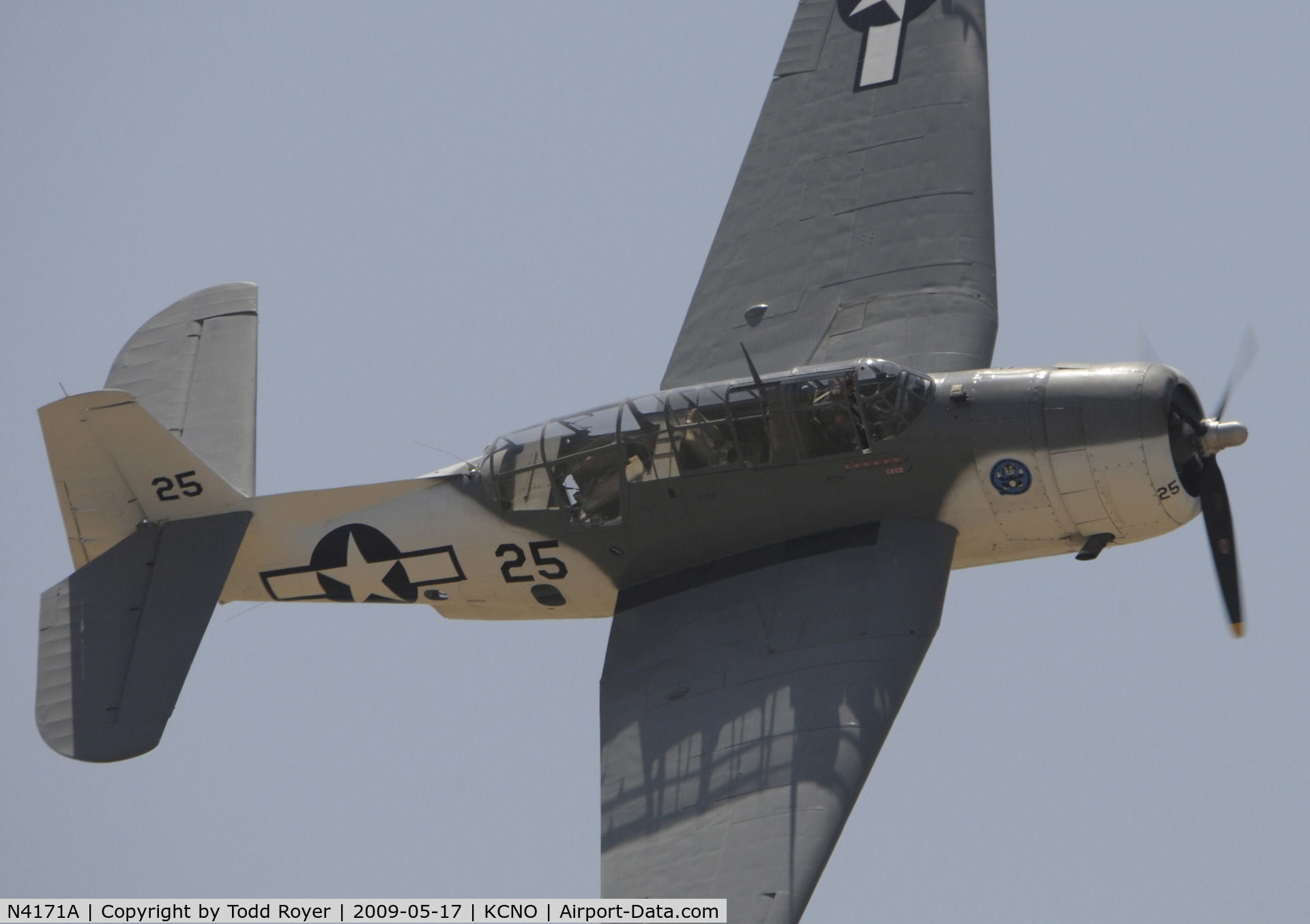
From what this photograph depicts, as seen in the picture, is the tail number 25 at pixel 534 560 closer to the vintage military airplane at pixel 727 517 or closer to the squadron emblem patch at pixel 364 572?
the vintage military airplane at pixel 727 517

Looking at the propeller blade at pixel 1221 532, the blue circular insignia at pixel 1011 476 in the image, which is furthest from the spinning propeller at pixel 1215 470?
the blue circular insignia at pixel 1011 476

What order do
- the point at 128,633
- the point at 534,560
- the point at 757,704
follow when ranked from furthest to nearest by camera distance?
the point at 534,560 → the point at 128,633 → the point at 757,704

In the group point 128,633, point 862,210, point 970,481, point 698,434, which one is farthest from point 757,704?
point 862,210

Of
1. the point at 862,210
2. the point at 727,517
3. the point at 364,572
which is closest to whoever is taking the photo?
the point at 727,517

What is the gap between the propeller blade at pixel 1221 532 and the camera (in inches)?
559

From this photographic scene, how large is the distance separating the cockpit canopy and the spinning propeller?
2186mm

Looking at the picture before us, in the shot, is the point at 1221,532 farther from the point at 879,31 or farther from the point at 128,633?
the point at 128,633

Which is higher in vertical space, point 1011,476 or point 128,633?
point 1011,476

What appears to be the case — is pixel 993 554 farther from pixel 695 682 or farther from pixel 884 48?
pixel 884 48

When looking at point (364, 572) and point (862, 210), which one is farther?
point (862, 210)

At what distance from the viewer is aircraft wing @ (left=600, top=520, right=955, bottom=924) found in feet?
41.0

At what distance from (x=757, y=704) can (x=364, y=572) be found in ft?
14.4

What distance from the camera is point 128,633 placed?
14.7 metres

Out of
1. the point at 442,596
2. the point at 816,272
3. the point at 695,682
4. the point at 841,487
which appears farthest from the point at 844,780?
the point at 816,272
